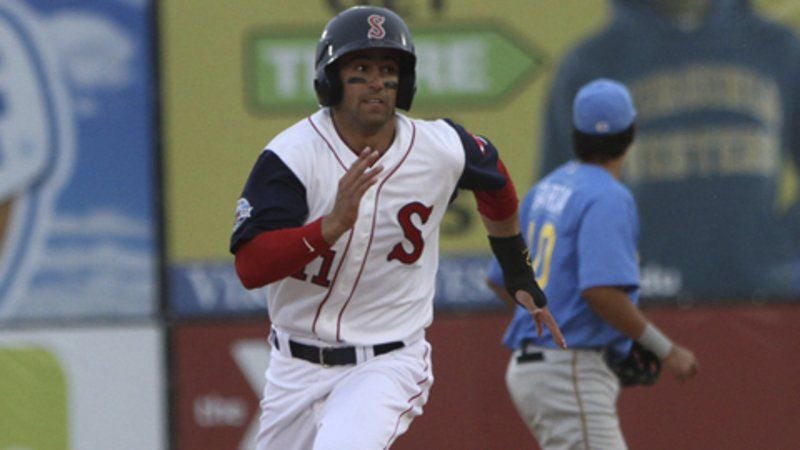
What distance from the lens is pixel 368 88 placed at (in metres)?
4.82

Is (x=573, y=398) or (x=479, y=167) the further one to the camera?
(x=573, y=398)

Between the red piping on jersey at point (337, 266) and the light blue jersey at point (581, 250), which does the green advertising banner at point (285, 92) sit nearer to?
the light blue jersey at point (581, 250)

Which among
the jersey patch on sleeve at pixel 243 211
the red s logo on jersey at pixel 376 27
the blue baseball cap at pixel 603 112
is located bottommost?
the jersey patch on sleeve at pixel 243 211

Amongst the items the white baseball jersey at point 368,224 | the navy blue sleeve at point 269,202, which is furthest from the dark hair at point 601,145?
the navy blue sleeve at point 269,202

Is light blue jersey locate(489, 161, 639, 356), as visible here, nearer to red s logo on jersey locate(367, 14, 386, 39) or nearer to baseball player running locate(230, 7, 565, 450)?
baseball player running locate(230, 7, 565, 450)

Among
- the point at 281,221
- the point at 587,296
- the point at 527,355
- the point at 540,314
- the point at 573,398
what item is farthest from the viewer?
the point at 527,355

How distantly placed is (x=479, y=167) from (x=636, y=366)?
126 centimetres

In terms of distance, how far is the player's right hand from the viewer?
442cm

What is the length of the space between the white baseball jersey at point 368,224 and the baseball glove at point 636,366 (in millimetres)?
1142

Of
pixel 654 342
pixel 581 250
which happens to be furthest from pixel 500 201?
pixel 654 342

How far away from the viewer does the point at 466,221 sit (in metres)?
7.82

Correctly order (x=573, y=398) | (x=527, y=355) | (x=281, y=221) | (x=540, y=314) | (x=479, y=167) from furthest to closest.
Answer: (x=527, y=355), (x=573, y=398), (x=540, y=314), (x=479, y=167), (x=281, y=221)

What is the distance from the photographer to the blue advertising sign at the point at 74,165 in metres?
7.95

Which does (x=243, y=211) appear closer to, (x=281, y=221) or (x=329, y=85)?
(x=281, y=221)
